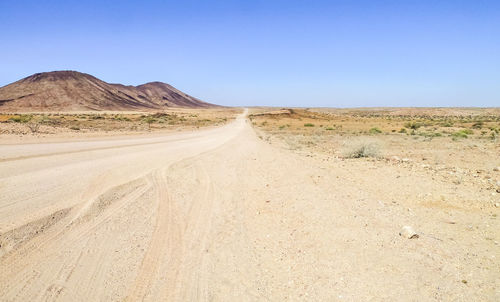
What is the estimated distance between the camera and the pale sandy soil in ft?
13.0

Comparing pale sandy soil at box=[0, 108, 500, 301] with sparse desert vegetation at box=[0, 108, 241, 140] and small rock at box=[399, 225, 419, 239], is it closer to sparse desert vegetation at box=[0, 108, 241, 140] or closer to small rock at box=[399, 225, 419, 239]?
small rock at box=[399, 225, 419, 239]

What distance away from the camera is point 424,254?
489 cm

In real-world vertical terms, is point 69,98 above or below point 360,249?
above

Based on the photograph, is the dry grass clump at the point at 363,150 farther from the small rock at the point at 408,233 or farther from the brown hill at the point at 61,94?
the brown hill at the point at 61,94

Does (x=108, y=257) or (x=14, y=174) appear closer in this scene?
(x=108, y=257)

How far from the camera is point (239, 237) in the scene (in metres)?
5.50

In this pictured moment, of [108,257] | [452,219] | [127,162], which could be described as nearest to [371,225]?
[452,219]

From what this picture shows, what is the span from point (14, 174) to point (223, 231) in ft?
22.4

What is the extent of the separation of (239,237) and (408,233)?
2.91 meters

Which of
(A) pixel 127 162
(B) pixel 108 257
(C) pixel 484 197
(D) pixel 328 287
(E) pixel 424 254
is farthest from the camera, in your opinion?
(A) pixel 127 162

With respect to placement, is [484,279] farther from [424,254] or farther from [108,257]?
[108,257]

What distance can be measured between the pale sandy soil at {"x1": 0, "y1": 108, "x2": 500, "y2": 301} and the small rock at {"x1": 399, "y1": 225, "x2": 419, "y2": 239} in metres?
0.12

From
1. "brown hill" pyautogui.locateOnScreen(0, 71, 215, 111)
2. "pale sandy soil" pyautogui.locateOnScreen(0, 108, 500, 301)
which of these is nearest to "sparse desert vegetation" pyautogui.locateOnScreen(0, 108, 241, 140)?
"pale sandy soil" pyautogui.locateOnScreen(0, 108, 500, 301)

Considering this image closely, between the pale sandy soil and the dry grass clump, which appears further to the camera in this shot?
the dry grass clump
